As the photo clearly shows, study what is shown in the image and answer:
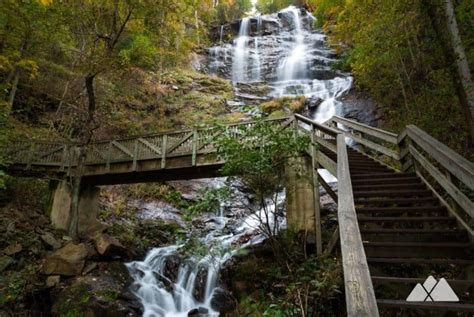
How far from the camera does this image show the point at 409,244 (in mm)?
3670

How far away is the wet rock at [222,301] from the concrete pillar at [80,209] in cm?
563

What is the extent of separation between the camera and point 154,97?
2241 centimetres

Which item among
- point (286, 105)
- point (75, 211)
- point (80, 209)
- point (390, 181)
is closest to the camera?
point (390, 181)

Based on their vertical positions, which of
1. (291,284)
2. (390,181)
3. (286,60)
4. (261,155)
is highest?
(286,60)

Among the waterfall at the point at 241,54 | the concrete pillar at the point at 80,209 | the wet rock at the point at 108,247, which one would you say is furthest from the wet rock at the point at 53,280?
the waterfall at the point at 241,54

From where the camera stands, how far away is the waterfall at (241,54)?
3000 cm

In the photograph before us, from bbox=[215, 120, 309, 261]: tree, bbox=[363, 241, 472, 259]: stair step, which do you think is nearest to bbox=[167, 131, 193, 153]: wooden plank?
bbox=[215, 120, 309, 261]: tree

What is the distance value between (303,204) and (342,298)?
4.26 meters

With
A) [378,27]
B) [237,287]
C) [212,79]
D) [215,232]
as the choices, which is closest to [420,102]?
[378,27]

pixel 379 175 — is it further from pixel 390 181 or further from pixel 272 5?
pixel 272 5

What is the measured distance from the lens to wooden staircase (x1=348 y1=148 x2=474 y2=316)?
9.90 ft

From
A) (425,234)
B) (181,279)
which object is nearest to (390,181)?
(425,234)

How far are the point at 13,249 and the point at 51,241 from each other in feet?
3.99

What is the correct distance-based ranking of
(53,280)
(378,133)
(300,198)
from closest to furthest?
(378,133) → (53,280) → (300,198)
